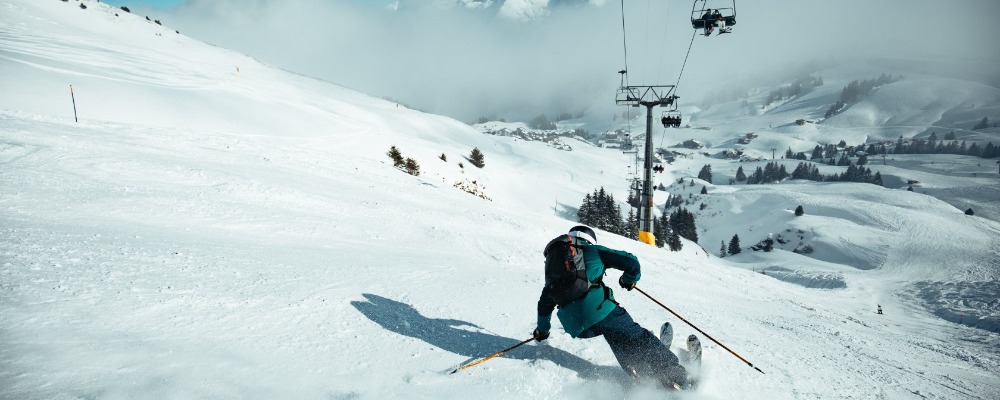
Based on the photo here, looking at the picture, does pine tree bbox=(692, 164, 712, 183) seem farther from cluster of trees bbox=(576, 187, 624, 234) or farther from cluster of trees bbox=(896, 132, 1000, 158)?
cluster of trees bbox=(576, 187, 624, 234)

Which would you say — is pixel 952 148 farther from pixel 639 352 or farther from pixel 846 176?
pixel 639 352

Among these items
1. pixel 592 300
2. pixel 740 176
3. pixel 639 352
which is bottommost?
pixel 740 176

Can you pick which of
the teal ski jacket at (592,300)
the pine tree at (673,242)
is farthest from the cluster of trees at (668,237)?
the teal ski jacket at (592,300)

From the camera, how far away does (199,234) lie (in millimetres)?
7766

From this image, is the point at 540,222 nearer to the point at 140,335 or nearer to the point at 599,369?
the point at 599,369

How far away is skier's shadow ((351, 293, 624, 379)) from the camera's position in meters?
4.69

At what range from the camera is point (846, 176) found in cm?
15338

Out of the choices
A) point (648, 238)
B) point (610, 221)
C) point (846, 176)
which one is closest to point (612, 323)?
point (648, 238)

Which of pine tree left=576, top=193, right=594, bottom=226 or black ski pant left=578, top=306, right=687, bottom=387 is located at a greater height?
black ski pant left=578, top=306, right=687, bottom=387

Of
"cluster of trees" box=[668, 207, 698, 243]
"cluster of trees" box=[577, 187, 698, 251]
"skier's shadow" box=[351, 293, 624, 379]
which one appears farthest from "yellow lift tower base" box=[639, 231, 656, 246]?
"cluster of trees" box=[668, 207, 698, 243]

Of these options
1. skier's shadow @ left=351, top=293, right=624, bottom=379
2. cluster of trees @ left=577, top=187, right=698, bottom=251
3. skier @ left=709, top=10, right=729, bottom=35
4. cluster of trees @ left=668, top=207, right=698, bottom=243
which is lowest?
cluster of trees @ left=668, top=207, right=698, bottom=243

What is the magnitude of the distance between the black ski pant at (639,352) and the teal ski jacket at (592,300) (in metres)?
0.13

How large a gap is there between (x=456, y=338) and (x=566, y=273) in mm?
1739

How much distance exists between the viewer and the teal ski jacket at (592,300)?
464 centimetres
